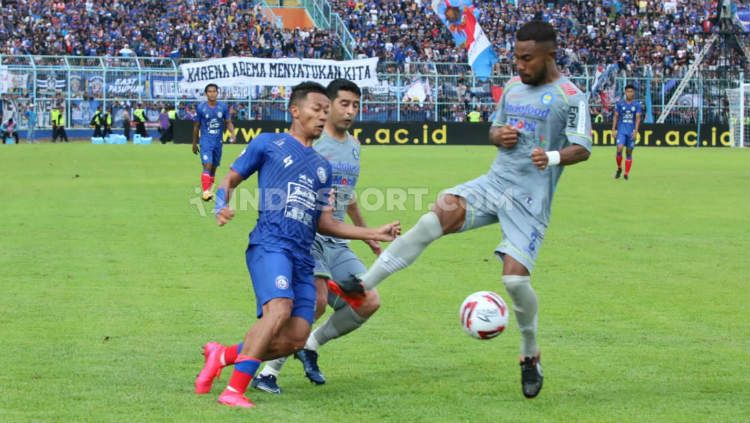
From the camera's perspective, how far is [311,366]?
798cm

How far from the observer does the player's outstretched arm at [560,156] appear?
7305 millimetres

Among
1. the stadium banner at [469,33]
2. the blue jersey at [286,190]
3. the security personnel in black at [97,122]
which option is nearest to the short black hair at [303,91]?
the blue jersey at [286,190]

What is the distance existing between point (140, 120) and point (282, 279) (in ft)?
151

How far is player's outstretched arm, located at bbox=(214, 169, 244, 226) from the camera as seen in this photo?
730cm

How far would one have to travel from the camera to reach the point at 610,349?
29.8 feet

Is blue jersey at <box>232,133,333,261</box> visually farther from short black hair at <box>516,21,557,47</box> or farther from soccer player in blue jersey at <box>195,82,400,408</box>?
short black hair at <box>516,21,557,47</box>

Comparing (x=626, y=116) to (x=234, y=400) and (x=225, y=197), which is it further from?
(x=234, y=400)

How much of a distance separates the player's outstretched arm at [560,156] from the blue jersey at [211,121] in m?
18.3

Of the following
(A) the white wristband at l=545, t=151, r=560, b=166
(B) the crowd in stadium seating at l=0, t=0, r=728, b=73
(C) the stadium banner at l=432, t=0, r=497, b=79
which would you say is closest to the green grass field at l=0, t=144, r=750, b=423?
(A) the white wristband at l=545, t=151, r=560, b=166

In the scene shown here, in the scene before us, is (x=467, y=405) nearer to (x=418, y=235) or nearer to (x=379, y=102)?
(x=418, y=235)

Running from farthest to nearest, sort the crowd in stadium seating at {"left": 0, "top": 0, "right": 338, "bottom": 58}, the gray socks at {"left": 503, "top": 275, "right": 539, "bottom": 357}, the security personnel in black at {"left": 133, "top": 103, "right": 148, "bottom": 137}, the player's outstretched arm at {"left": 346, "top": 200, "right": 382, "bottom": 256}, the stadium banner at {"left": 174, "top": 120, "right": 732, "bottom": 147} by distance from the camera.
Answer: the crowd in stadium seating at {"left": 0, "top": 0, "right": 338, "bottom": 58}
the security personnel in black at {"left": 133, "top": 103, "right": 148, "bottom": 137}
the stadium banner at {"left": 174, "top": 120, "right": 732, "bottom": 147}
the player's outstretched arm at {"left": 346, "top": 200, "right": 382, "bottom": 256}
the gray socks at {"left": 503, "top": 275, "right": 539, "bottom": 357}

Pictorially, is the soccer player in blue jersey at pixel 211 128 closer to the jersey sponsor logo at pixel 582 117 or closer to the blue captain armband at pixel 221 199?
the blue captain armband at pixel 221 199

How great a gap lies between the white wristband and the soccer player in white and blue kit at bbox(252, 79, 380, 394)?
4.76 ft

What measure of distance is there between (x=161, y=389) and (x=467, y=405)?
1995mm
